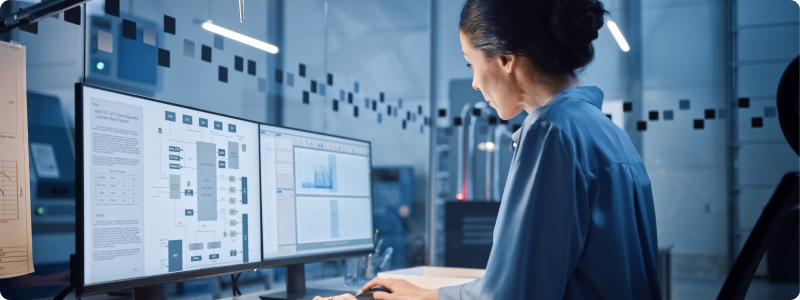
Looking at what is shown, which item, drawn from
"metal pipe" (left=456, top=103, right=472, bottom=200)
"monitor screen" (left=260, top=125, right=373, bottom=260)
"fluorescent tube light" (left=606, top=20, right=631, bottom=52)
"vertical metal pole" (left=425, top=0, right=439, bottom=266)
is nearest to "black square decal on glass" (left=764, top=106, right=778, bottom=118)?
"fluorescent tube light" (left=606, top=20, right=631, bottom=52)

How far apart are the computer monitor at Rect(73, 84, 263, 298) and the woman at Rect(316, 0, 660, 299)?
0.49 metres

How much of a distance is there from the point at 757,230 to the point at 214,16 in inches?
65.3

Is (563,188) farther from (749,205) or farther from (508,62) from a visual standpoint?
(749,205)

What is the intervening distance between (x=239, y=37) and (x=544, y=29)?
122 cm

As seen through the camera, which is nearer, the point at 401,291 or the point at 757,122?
the point at 401,291

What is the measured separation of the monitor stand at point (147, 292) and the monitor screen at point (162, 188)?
0.04 metres

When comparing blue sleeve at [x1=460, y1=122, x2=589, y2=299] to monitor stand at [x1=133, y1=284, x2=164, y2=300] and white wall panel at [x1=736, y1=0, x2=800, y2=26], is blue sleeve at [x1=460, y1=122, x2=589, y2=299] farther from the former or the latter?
white wall panel at [x1=736, y1=0, x2=800, y2=26]

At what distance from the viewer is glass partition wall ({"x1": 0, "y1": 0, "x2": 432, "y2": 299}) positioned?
3.84ft

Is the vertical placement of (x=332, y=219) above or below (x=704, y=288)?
above

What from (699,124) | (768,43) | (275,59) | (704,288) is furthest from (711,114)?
(275,59)

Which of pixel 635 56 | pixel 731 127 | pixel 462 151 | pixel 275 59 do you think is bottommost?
pixel 462 151

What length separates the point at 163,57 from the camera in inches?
58.1

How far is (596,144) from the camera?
80cm

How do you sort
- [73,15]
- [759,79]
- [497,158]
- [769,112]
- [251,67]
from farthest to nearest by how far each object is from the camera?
[497,158]
[759,79]
[769,112]
[251,67]
[73,15]
